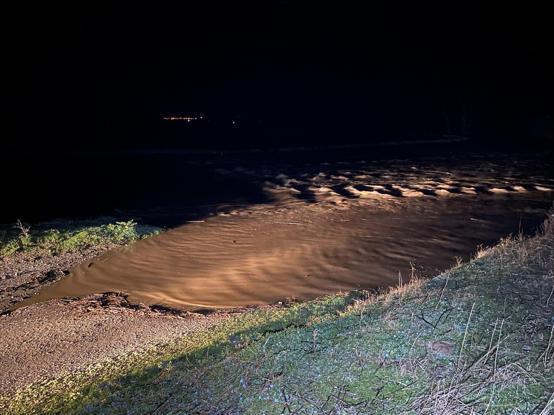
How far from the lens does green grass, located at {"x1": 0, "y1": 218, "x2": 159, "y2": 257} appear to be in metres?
7.75

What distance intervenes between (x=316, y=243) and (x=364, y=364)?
5092mm

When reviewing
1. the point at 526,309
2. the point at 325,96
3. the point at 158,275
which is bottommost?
the point at 158,275

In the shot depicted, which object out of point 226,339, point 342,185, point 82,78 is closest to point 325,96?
point 82,78

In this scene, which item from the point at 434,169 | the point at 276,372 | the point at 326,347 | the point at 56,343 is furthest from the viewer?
the point at 434,169

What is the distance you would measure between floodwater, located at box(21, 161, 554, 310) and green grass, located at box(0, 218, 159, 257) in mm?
460

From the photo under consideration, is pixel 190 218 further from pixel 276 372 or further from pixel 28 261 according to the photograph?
pixel 276 372

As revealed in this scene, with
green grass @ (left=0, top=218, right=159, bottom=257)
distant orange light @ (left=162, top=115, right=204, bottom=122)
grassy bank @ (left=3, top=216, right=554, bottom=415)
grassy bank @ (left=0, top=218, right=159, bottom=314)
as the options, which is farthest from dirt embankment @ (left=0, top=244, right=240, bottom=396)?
distant orange light @ (left=162, top=115, right=204, bottom=122)

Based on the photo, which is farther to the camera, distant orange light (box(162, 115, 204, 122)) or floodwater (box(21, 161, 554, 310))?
distant orange light (box(162, 115, 204, 122))

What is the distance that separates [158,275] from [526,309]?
4.72m

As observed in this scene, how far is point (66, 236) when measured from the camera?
27.3 feet

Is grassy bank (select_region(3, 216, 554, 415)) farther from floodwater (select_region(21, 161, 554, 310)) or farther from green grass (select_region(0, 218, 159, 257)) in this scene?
green grass (select_region(0, 218, 159, 257))

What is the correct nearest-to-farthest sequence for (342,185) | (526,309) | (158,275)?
(526,309), (158,275), (342,185)

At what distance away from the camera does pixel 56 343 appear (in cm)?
448

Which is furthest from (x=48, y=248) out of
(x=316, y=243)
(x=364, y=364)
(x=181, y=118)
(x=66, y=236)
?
(x=181, y=118)
